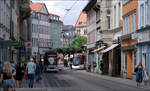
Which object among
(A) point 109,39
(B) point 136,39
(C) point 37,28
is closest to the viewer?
(B) point 136,39

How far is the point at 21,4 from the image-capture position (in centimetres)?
7181

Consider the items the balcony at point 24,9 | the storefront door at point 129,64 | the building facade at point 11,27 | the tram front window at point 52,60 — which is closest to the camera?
the building facade at point 11,27

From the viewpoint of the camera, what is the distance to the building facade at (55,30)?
15075cm

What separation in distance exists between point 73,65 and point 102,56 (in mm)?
34884

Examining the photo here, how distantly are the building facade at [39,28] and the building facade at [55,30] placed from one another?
8617 millimetres

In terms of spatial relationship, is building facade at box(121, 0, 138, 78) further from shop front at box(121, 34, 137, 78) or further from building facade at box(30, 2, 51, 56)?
building facade at box(30, 2, 51, 56)

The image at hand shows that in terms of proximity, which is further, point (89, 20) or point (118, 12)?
point (89, 20)

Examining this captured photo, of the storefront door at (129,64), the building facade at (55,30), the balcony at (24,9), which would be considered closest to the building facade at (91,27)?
the balcony at (24,9)

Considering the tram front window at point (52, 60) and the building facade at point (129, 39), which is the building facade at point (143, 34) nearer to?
the building facade at point (129, 39)

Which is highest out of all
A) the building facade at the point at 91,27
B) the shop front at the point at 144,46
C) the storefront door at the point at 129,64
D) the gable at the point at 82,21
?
the gable at the point at 82,21

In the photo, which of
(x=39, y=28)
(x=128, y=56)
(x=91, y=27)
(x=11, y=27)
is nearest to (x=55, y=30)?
(x=39, y=28)

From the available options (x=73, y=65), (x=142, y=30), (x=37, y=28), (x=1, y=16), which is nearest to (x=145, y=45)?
(x=142, y=30)

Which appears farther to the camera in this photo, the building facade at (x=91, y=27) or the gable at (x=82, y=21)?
the gable at (x=82, y=21)

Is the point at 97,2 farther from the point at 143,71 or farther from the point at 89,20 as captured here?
the point at 143,71
